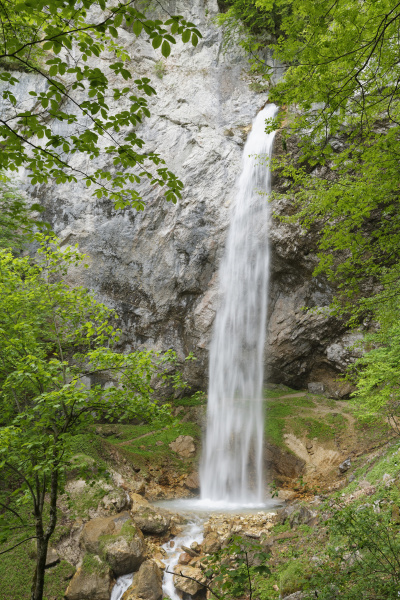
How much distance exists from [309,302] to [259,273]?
237cm

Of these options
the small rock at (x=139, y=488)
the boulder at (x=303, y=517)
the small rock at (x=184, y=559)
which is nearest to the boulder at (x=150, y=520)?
the small rock at (x=184, y=559)

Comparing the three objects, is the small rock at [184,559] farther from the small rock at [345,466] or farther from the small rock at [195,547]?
the small rock at [345,466]

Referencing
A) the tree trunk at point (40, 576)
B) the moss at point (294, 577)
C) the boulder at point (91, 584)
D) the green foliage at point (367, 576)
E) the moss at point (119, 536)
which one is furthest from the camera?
the moss at point (119, 536)

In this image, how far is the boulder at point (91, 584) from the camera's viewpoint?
5441mm

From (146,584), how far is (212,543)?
1569mm

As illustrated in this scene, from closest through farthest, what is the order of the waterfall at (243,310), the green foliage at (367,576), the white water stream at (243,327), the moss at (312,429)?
1. the green foliage at (367,576)
2. the moss at (312,429)
3. the white water stream at (243,327)
4. the waterfall at (243,310)

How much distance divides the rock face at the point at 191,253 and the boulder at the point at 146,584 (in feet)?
31.2

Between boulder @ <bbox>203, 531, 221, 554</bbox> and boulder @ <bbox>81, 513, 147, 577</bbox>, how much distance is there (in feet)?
3.90

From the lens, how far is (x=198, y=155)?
16328 mm

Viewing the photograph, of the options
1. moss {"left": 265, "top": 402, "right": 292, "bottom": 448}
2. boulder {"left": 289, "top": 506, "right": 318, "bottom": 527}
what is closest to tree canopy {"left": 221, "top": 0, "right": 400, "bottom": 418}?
boulder {"left": 289, "top": 506, "right": 318, "bottom": 527}

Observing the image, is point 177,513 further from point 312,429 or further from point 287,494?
point 312,429

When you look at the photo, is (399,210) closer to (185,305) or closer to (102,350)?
(102,350)

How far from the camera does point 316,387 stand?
14.6m

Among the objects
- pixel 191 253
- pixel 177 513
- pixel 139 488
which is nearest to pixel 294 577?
pixel 177 513
